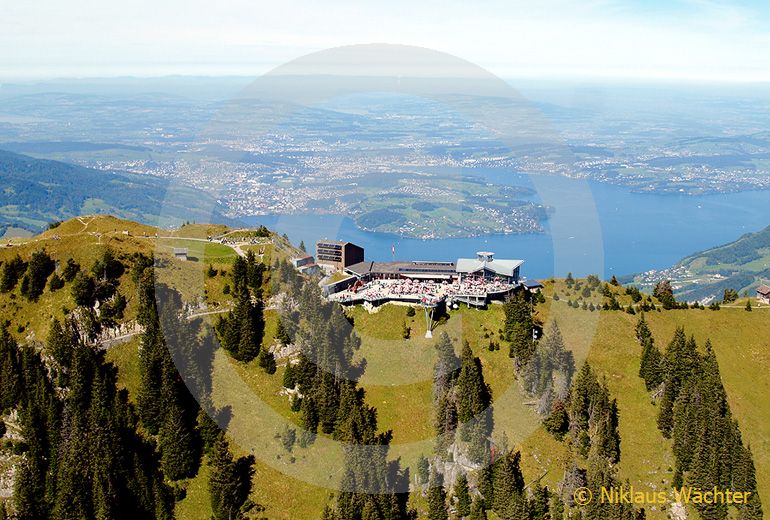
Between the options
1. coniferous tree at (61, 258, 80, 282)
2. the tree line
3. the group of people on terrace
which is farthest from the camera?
the group of people on terrace

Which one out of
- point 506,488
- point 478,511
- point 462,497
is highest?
point 506,488

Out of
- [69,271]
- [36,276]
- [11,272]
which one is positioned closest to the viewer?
[36,276]

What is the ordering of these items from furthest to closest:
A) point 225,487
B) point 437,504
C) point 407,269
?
point 407,269 → point 437,504 → point 225,487

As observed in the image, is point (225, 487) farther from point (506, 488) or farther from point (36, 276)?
point (36, 276)

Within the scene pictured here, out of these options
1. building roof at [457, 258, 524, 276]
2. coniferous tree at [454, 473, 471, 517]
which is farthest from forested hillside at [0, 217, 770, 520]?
building roof at [457, 258, 524, 276]

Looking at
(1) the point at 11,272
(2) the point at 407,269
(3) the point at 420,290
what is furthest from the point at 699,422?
(1) the point at 11,272

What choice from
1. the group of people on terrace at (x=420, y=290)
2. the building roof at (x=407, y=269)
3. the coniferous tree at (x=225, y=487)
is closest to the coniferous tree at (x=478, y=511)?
the coniferous tree at (x=225, y=487)

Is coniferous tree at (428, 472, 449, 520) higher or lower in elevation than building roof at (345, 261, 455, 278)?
lower

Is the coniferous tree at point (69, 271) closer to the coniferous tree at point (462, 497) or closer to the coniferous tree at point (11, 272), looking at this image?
the coniferous tree at point (11, 272)

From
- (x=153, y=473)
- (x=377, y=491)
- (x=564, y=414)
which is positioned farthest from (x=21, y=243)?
(x=564, y=414)

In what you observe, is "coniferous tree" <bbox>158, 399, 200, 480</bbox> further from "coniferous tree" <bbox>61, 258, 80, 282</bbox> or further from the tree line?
the tree line
